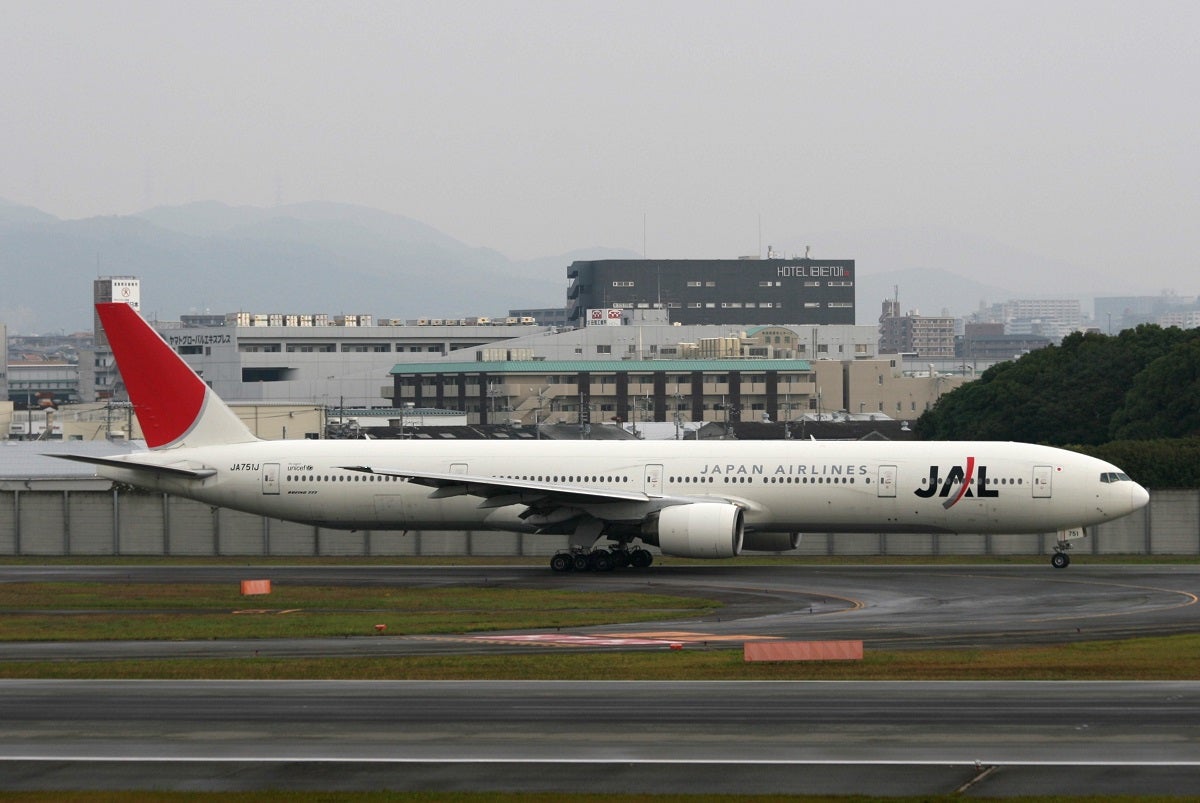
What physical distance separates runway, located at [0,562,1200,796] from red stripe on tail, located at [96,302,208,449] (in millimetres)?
21844

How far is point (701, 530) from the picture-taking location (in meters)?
46.6

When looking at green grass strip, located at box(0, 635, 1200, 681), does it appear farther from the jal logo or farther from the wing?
the wing

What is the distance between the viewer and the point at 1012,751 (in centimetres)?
1986

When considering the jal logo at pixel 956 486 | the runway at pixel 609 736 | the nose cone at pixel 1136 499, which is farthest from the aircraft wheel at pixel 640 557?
the runway at pixel 609 736

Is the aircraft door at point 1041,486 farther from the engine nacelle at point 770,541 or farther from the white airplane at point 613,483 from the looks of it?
the engine nacelle at point 770,541

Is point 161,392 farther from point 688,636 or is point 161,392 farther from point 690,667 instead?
point 690,667

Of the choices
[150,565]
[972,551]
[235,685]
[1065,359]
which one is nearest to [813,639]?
[235,685]

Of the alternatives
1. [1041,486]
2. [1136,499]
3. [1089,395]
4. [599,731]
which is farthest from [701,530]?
[1089,395]

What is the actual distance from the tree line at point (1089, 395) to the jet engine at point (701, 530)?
46.4 metres

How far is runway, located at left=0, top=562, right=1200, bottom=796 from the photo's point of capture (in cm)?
1870

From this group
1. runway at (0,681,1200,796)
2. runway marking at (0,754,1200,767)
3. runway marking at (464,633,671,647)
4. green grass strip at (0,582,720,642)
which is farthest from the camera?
green grass strip at (0,582,720,642)

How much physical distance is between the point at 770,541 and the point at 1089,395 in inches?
2117

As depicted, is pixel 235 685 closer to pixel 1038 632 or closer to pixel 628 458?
pixel 1038 632

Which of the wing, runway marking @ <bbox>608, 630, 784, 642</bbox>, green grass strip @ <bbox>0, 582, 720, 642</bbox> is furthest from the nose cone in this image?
runway marking @ <bbox>608, 630, 784, 642</bbox>
